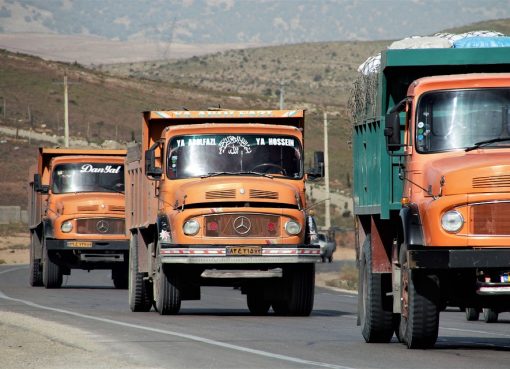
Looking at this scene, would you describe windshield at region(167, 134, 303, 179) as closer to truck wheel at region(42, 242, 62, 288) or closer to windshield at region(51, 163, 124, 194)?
windshield at region(51, 163, 124, 194)

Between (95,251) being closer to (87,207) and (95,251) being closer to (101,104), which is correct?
(87,207)

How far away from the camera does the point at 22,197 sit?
313ft

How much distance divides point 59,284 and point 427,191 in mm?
20808

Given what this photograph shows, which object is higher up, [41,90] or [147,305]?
[41,90]

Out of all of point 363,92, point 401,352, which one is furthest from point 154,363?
point 363,92

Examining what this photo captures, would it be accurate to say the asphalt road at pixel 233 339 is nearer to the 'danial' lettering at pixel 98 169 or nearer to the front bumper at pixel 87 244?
the front bumper at pixel 87 244

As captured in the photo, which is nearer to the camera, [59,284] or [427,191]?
[427,191]

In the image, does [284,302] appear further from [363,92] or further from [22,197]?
[22,197]

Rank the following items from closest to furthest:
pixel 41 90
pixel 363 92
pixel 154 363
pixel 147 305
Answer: pixel 154 363 → pixel 363 92 → pixel 147 305 → pixel 41 90

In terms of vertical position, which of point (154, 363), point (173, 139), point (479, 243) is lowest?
point (154, 363)

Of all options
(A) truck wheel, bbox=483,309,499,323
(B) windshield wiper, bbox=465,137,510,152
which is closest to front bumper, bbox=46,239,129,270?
(A) truck wheel, bbox=483,309,499,323

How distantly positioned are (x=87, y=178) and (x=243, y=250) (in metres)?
11.7

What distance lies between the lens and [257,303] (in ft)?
81.4

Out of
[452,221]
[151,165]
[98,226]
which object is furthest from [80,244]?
[452,221]
